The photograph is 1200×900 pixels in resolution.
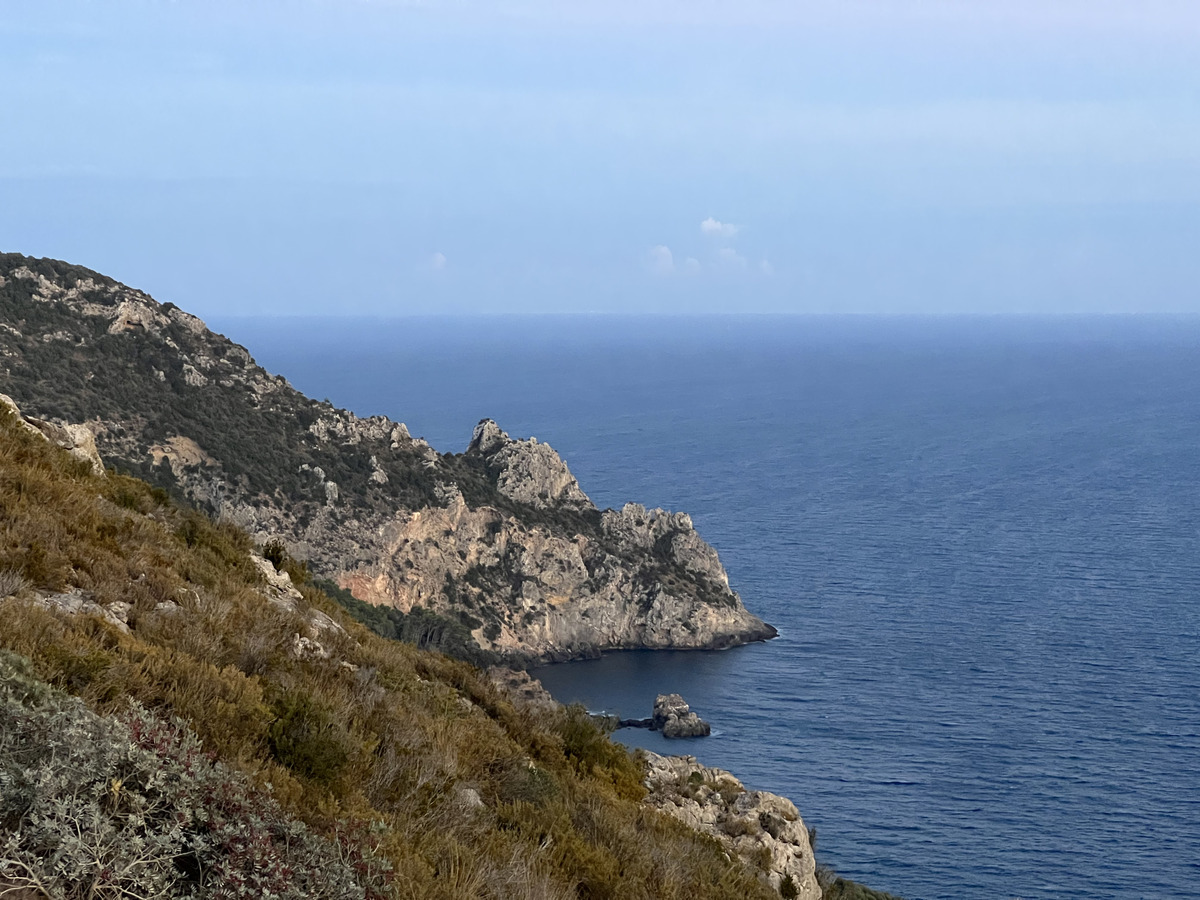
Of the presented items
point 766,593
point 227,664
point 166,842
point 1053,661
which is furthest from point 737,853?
point 766,593

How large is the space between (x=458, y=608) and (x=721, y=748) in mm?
23726

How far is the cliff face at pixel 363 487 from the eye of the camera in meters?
60.2

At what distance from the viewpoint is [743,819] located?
40.8 feet

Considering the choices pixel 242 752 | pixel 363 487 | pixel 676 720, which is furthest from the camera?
pixel 363 487

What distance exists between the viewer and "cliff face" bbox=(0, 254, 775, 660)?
60250 millimetres

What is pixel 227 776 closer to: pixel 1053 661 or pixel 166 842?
pixel 166 842

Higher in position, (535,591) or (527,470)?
(527,470)

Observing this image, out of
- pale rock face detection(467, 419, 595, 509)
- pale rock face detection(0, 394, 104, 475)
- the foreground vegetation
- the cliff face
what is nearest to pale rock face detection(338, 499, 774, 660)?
the cliff face

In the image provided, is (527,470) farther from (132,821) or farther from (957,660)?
(132,821)

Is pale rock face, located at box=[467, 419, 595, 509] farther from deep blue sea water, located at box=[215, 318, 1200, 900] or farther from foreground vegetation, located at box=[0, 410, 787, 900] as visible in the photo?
foreground vegetation, located at box=[0, 410, 787, 900]

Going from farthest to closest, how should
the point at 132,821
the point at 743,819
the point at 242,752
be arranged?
the point at 743,819 < the point at 242,752 < the point at 132,821

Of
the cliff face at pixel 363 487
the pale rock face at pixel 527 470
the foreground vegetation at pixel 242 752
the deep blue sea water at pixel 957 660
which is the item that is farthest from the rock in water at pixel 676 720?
the foreground vegetation at pixel 242 752

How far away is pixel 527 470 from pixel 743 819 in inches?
2805

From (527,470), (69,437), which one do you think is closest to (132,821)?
(69,437)
